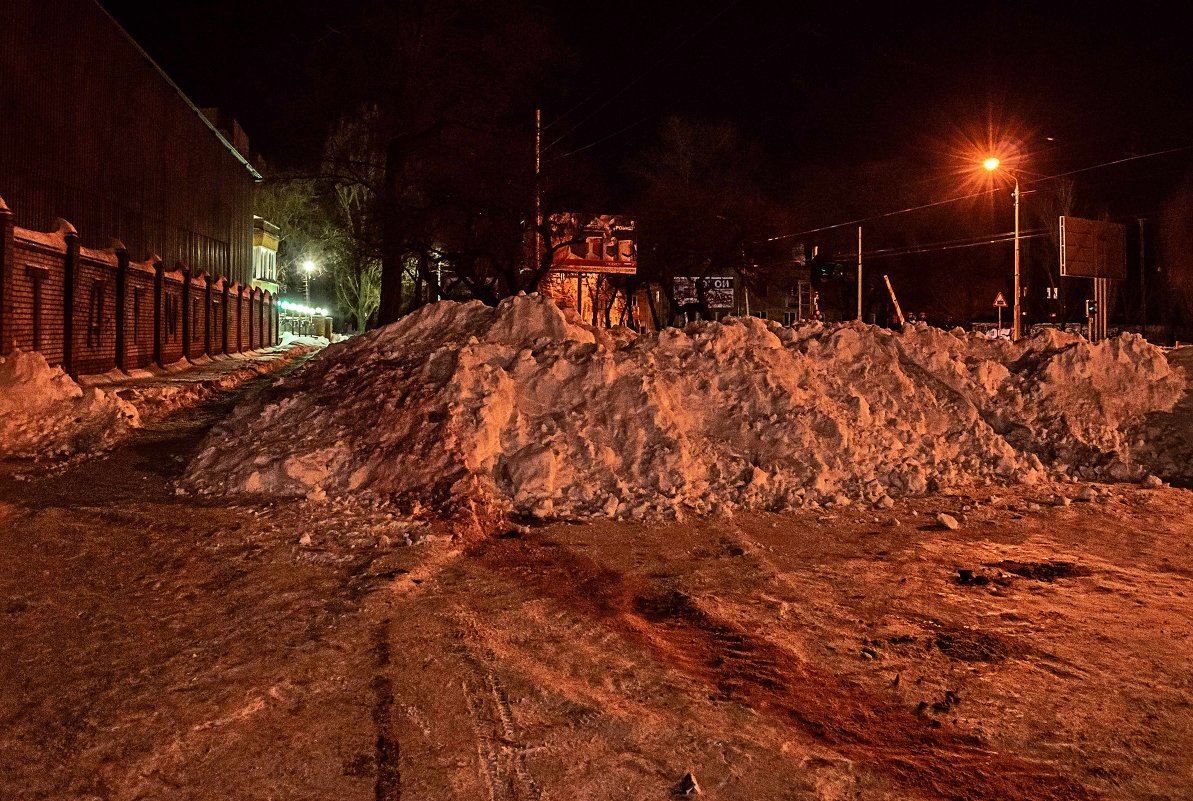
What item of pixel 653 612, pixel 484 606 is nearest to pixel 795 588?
pixel 653 612

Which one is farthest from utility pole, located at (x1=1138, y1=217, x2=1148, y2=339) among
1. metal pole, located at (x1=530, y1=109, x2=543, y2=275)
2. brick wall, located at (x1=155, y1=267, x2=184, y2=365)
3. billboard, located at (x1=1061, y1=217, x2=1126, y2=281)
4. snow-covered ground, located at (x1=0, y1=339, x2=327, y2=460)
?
snow-covered ground, located at (x1=0, y1=339, x2=327, y2=460)

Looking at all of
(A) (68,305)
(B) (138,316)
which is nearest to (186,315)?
(B) (138,316)

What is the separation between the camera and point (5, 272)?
52.6 feet

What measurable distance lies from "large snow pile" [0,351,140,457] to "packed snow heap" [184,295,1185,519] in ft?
7.49

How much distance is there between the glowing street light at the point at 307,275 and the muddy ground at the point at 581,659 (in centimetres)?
5657

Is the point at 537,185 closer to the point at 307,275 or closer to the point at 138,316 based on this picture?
the point at 138,316

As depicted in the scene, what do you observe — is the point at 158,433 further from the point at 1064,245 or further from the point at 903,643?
the point at 1064,245

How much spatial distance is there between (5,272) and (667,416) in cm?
1283

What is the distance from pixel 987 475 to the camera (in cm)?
1029

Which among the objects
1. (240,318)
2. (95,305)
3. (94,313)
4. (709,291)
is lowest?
(94,313)

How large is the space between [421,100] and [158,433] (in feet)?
55.5

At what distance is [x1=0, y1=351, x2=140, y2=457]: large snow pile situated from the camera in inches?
441

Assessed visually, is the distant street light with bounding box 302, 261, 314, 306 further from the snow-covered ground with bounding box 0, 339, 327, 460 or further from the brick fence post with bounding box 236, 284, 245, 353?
the snow-covered ground with bounding box 0, 339, 327, 460

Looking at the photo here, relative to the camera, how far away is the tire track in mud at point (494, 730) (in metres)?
3.52
